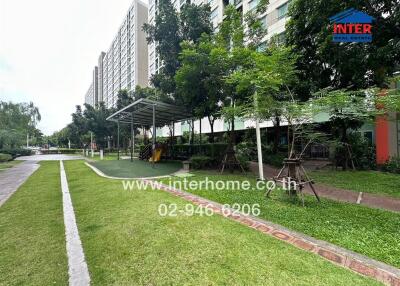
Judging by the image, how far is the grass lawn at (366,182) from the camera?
25.5 ft

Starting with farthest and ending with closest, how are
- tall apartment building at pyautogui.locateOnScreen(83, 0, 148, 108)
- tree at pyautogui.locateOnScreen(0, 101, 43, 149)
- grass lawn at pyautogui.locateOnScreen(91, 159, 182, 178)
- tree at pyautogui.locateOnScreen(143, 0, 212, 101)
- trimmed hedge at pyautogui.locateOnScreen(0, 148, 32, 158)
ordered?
tall apartment building at pyautogui.locateOnScreen(83, 0, 148, 108), trimmed hedge at pyautogui.locateOnScreen(0, 148, 32, 158), tree at pyautogui.locateOnScreen(0, 101, 43, 149), tree at pyautogui.locateOnScreen(143, 0, 212, 101), grass lawn at pyautogui.locateOnScreen(91, 159, 182, 178)

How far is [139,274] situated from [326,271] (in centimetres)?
232

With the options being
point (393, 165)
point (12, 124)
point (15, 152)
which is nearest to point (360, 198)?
point (393, 165)

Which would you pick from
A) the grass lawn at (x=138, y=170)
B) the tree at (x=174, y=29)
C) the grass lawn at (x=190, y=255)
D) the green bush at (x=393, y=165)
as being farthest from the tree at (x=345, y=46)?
the grass lawn at (x=138, y=170)

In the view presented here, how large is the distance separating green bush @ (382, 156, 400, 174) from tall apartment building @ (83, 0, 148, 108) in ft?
184

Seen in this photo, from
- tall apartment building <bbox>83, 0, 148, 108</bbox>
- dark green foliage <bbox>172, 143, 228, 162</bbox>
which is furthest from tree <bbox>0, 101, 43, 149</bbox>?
tall apartment building <bbox>83, 0, 148, 108</bbox>

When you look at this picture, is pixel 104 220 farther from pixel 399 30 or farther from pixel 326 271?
pixel 399 30

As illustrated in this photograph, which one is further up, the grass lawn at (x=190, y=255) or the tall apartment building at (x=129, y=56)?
the tall apartment building at (x=129, y=56)

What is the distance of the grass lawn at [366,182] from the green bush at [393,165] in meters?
1.35

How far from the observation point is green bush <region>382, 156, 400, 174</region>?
1089 cm

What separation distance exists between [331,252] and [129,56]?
228ft

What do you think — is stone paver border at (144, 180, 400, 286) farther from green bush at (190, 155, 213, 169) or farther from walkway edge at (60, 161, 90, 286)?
green bush at (190, 155, 213, 169)

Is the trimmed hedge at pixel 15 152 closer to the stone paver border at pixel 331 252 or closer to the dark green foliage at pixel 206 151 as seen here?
the dark green foliage at pixel 206 151

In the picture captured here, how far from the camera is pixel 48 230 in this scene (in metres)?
4.49
